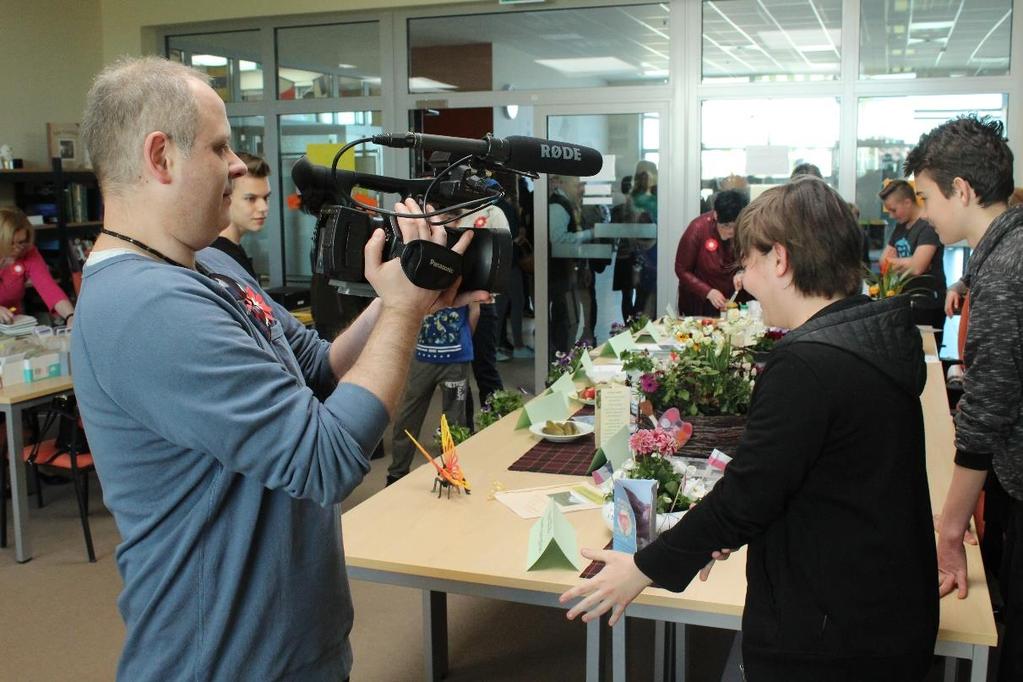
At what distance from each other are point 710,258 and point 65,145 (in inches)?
192

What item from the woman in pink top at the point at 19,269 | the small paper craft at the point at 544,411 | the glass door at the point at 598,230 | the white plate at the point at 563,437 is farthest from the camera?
the glass door at the point at 598,230

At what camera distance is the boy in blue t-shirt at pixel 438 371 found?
15.4 feet

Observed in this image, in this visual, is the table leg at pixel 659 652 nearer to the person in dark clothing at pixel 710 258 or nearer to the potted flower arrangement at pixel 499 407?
the potted flower arrangement at pixel 499 407

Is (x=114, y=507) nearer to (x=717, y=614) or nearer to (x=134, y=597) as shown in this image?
(x=134, y=597)

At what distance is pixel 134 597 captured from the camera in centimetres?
132

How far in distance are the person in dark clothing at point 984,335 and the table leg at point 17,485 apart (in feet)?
11.9

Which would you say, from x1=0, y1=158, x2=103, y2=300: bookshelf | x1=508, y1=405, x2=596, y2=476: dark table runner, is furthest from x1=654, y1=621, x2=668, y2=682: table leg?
x1=0, y1=158, x2=103, y2=300: bookshelf

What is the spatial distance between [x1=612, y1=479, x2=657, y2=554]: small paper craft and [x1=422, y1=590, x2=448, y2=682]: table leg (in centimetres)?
111

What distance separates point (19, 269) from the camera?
552cm

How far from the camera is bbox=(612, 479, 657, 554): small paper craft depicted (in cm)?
201

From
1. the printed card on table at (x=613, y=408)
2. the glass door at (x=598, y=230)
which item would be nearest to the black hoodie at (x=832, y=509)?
the printed card on table at (x=613, y=408)

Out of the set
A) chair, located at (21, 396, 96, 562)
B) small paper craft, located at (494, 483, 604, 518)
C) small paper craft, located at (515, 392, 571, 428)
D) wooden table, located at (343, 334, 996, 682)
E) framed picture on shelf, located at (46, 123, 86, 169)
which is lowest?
chair, located at (21, 396, 96, 562)

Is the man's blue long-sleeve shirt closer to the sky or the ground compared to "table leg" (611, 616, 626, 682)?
closer to the sky

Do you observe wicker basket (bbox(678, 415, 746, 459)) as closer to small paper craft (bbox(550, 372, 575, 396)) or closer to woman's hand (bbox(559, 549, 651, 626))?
small paper craft (bbox(550, 372, 575, 396))
